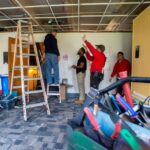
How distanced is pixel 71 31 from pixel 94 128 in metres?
5.62

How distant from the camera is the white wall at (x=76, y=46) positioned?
619 centimetres

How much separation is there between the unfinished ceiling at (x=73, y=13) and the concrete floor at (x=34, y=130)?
2.35 meters

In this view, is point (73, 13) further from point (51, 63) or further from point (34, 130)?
point (34, 130)

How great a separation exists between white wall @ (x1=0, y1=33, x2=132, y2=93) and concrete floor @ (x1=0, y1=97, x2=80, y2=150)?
2.28 m

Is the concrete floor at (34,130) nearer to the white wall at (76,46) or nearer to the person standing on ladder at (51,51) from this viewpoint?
the person standing on ladder at (51,51)

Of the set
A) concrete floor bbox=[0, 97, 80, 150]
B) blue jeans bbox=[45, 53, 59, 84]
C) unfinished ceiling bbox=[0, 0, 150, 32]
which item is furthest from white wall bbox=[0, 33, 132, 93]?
concrete floor bbox=[0, 97, 80, 150]

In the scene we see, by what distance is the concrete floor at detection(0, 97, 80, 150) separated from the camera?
2.43 metres

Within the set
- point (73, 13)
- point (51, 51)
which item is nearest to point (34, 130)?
point (51, 51)

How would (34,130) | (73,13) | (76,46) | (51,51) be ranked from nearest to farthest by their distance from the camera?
1. (34,130)
2. (73,13)
3. (51,51)
4. (76,46)

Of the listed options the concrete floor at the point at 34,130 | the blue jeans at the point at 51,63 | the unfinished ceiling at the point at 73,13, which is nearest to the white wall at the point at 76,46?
the unfinished ceiling at the point at 73,13

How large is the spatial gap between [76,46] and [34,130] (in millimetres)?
3895

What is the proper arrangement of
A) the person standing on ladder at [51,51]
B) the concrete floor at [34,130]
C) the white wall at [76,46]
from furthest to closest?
the white wall at [76,46]
the person standing on ladder at [51,51]
the concrete floor at [34,130]

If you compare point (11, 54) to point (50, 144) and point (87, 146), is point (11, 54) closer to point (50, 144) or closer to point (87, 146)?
point (50, 144)

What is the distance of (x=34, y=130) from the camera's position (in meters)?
2.97
